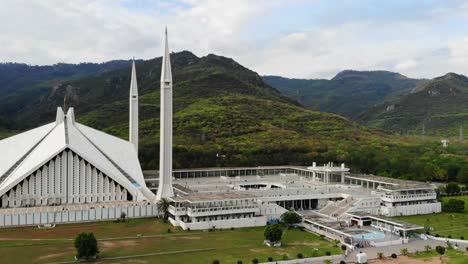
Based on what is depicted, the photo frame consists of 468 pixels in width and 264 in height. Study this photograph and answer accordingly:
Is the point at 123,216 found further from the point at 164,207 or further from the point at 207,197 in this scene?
the point at 207,197

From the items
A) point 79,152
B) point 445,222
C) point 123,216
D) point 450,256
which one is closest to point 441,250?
point 450,256

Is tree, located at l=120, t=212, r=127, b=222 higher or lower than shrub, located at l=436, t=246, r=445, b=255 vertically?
higher

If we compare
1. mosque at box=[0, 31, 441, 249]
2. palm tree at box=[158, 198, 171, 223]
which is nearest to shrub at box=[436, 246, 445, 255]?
mosque at box=[0, 31, 441, 249]

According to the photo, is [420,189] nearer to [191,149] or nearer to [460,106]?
[191,149]

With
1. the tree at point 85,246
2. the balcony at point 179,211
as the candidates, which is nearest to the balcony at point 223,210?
the balcony at point 179,211

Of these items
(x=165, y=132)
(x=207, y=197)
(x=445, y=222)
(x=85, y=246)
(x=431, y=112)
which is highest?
(x=431, y=112)

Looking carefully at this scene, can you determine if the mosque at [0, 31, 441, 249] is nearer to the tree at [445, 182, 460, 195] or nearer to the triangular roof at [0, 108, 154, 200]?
the triangular roof at [0, 108, 154, 200]
